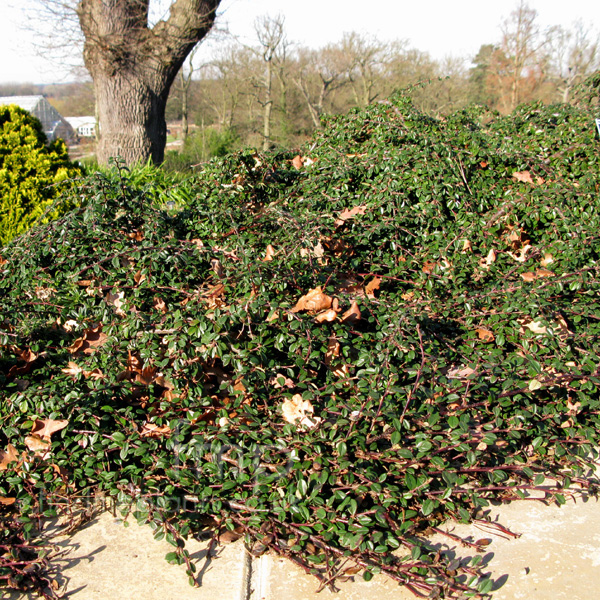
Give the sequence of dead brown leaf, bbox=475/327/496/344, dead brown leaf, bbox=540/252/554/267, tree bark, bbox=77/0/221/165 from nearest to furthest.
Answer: dead brown leaf, bbox=475/327/496/344, dead brown leaf, bbox=540/252/554/267, tree bark, bbox=77/0/221/165

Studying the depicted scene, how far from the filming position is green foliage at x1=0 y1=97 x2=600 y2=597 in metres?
1.92

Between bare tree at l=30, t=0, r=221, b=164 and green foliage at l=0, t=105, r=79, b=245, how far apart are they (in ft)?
7.61

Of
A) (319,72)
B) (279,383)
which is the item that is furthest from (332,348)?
(319,72)

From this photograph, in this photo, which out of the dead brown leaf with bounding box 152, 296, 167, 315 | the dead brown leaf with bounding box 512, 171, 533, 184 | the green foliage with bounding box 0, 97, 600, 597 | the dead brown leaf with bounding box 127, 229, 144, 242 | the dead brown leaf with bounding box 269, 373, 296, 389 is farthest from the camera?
the dead brown leaf with bounding box 512, 171, 533, 184

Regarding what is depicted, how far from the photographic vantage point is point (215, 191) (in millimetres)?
3365

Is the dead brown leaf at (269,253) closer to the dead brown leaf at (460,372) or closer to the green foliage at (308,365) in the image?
the green foliage at (308,365)

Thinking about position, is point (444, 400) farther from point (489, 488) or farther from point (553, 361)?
point (553, 361)

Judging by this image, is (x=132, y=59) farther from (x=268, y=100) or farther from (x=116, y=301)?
(x=268, y=100)

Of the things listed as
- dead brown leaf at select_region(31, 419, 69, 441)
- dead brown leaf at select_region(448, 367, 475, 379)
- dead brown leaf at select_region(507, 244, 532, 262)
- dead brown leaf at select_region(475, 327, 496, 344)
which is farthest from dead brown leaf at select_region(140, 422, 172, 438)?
dead brown leaf at select_region(507, 244, 532, 262)

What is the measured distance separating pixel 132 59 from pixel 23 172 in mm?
3541

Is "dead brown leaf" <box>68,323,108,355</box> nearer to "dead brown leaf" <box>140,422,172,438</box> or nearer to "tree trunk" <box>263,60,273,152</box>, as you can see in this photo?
"dead brown leaf" <box>140,422,172,438</box>

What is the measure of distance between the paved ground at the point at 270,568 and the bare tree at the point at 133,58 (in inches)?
255

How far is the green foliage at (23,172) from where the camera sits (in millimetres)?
4762

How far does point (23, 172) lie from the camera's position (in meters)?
4.92
